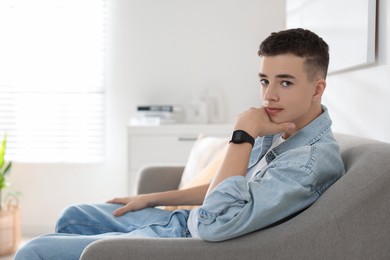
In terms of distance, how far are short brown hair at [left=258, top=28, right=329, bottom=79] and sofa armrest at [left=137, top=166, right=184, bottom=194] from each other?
142 cm

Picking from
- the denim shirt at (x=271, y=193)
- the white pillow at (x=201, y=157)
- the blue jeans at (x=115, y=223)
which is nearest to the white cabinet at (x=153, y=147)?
the white pillow at (x=201, y=157)

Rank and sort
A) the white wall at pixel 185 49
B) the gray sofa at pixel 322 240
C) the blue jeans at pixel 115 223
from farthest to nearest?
the white wall at pixel 185 49 < the blue jeans at pixel 115 223 < the gray sofa at pixel 322 240

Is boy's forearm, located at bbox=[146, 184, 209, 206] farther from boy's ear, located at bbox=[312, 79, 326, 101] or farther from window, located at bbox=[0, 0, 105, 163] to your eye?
window, located at bbox=[0, 0, 105, 163]

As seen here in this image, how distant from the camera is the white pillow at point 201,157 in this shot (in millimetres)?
3029

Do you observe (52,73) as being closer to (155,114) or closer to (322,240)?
(155,114)

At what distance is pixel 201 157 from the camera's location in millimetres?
3121

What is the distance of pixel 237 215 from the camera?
1562mm

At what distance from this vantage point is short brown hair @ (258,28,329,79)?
1.76 meters

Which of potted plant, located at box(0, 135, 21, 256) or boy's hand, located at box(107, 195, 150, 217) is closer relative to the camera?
boy's hand, located at box(107, 195, 150, 217)

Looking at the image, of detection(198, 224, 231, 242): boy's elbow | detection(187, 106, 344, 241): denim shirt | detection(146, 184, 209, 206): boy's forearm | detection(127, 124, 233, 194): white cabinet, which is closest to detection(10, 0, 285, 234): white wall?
detection(127, 124, 233, 194): white cabinet

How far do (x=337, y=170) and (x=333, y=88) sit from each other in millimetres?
1121

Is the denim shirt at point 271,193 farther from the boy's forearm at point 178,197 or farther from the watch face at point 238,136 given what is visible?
the boy's forearm at point 178,197

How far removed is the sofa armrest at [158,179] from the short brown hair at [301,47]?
4.65ft

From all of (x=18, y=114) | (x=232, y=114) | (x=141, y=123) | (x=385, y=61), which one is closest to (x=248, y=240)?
(x=385, y=61)
